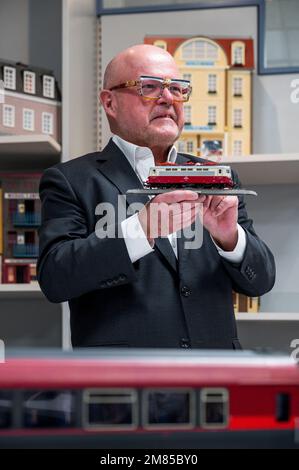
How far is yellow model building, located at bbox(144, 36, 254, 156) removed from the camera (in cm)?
176

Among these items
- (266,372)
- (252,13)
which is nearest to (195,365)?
(266,372)

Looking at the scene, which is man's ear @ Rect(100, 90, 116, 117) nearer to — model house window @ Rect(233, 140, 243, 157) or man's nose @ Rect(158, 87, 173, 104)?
man's nose @ Rect(158, 87, 173, 104)

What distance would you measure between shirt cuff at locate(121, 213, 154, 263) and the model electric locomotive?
117mm

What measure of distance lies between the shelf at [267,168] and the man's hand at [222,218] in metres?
0.96

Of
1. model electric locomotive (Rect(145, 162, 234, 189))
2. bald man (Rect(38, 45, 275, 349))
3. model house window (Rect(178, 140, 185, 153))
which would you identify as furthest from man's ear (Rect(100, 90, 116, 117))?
model house window (Rect(178, 140, 185, 153))

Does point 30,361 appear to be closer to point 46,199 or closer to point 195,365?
point 195,365

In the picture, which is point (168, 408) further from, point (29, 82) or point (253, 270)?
point (29, 82)

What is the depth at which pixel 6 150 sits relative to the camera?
1.76 metres

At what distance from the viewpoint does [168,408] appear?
256 millimetres

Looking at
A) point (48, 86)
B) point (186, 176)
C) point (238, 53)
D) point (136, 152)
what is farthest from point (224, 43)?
point (186, 176)

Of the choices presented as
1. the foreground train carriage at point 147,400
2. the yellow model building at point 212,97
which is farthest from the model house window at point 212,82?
the foreground train carriage at point 147,400

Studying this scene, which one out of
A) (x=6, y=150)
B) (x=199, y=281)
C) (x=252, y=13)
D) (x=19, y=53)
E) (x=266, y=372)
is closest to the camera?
(x=266, y=372)
